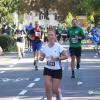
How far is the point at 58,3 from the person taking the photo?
88.6 m

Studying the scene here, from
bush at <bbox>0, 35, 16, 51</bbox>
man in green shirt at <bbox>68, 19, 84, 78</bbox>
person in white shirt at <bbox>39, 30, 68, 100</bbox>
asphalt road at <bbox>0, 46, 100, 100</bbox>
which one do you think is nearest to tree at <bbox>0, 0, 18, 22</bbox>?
bush at <bbox>0, 35, 16, 51</bbox>

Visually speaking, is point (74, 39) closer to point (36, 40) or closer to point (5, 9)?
point (36, 40)

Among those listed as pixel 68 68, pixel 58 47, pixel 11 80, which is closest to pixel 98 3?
pixel 68 68

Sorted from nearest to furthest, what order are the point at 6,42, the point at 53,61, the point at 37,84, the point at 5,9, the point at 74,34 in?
the point at 53,61 < the point at 37,84 < the point at 74,34 < the point at 6,42 < the point at 5,9

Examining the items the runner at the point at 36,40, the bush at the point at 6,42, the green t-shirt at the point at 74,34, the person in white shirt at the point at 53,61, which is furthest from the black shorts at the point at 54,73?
the bush at the point at 6,42

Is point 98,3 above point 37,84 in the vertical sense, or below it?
above

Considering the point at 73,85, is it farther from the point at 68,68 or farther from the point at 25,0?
the point at 25,0

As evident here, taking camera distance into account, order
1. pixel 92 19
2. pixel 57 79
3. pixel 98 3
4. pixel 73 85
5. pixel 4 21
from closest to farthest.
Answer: pixel 57 79 → pixel 73 85 → pixel 98 3 → pixel 4 21 → pixel 92 19

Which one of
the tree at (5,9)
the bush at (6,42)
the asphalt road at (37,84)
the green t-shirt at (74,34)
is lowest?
the asphalt road at (37,84)

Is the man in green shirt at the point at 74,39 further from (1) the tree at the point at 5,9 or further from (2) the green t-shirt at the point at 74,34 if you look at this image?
(1) the tree at the point at 5,9

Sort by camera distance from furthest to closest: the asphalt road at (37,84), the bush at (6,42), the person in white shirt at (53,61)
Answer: the bush at (6,42) → the asphalt road at (37,84) → the person in white shirt at (53,61)

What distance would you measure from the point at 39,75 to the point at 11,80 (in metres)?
1.84

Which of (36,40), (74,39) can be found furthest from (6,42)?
(74,39)

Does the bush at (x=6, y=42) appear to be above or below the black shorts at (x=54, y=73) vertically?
below
